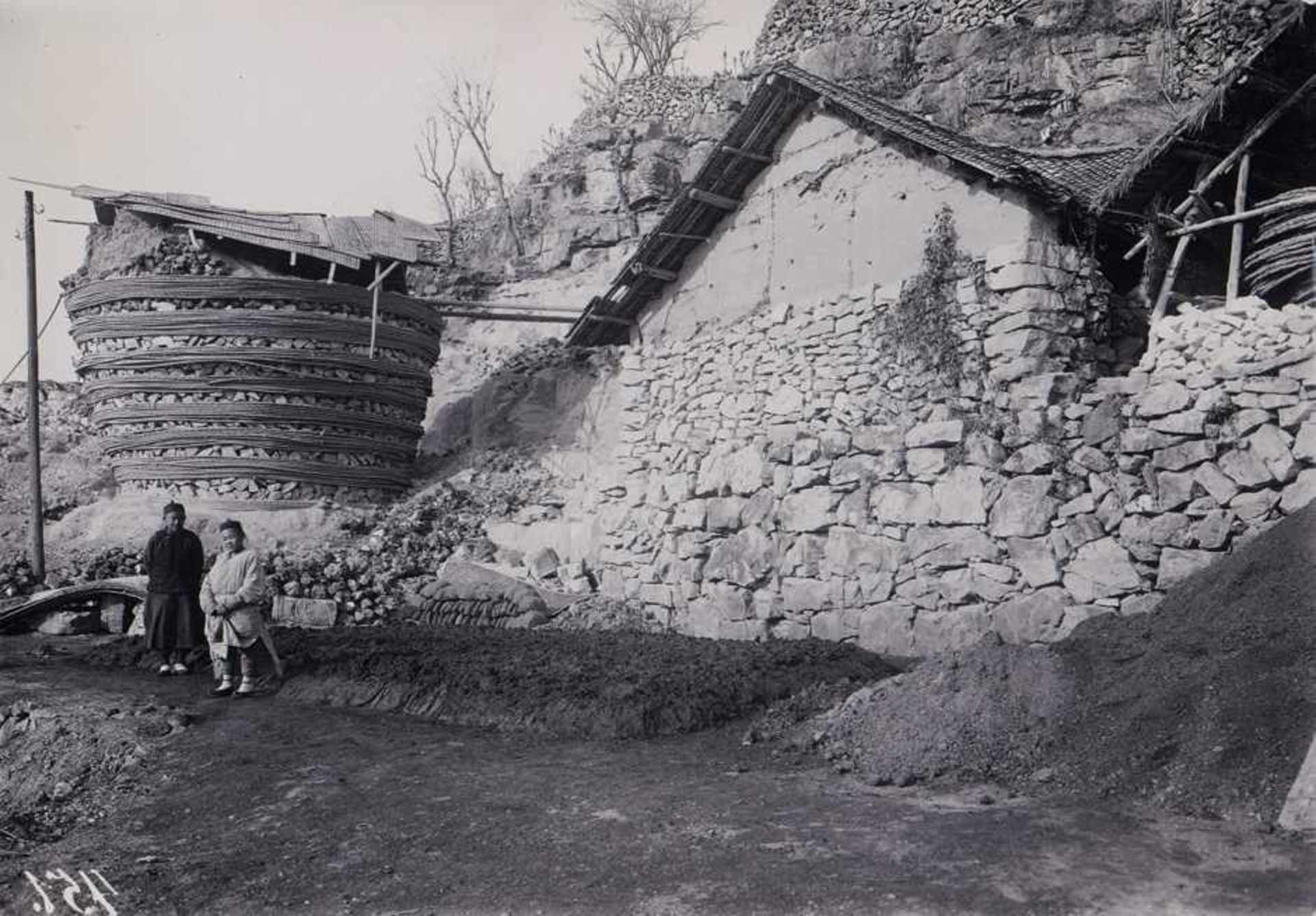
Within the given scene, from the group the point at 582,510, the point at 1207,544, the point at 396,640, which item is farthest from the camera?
the point at 582,510

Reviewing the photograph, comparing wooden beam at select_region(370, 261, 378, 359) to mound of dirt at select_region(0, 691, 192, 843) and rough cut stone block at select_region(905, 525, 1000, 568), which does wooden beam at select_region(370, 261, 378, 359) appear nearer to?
mound of dirt at select_region(0, 691, 192, 843)

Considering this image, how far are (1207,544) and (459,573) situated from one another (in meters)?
7.68

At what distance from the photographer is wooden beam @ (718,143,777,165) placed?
9836mm

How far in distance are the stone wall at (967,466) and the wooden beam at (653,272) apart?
0.85 m

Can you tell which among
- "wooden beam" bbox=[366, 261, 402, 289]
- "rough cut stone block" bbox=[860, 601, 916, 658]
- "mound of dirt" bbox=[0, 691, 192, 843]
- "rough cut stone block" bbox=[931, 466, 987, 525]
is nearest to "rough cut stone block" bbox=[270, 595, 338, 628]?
"mound of dirt" bbox=[0, 691, 192, 843]

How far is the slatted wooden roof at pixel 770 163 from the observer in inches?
299

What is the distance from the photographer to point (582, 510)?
11953 millimetres

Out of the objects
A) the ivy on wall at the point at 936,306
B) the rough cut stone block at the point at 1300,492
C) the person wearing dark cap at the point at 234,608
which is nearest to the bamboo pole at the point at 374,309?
the person wearing dark cap at the point at 234,608

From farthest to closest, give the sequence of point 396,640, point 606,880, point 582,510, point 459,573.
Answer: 1. point 582,510
2. point 459,573
3. point 396,640
4. point 606,880

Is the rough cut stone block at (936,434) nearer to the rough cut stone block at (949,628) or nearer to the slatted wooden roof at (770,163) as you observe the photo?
the rough cut stone block at (949,628)

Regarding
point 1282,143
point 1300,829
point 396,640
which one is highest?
point 1282,143

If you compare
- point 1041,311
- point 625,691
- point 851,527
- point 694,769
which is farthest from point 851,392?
point 694,769

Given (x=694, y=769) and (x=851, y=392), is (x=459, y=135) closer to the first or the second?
(x=851, y=392)

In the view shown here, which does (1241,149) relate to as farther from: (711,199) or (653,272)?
(653,272)
